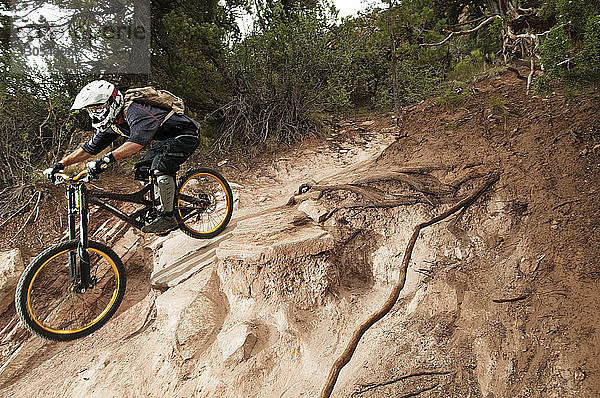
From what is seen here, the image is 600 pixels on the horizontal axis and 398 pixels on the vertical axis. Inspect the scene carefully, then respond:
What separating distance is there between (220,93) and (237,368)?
5.37 m

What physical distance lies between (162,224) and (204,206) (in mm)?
700

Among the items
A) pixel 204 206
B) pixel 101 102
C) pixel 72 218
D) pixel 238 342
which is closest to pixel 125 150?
pixel 101 102

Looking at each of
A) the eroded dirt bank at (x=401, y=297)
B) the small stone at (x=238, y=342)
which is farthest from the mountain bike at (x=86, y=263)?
the small stone at (x=238, y=342)

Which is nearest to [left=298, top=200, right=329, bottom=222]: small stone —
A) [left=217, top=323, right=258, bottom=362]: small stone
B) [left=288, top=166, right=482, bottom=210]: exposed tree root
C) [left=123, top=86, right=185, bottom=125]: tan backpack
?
[left=288, top=166, right=482, bottom=210]: exposed tree root

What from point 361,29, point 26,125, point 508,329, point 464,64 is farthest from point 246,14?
point 508,329

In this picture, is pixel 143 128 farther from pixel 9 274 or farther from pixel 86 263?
pixel 9 274

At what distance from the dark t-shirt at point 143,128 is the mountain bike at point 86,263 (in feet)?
1.24

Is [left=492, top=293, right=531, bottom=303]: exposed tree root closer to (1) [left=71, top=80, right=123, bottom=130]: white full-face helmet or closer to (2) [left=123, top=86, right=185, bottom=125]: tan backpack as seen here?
(2) [left=123, top=86, right=185, bottom=125]: tan backpack

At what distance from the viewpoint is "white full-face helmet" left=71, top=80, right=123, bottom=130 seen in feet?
9.93

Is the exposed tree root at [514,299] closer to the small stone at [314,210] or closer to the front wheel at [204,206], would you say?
the small stone at [314,210]

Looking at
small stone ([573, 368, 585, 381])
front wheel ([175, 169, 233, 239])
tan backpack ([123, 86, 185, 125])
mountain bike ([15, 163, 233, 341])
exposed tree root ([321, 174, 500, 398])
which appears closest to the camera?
small stone ([573, 368, 585, 381])

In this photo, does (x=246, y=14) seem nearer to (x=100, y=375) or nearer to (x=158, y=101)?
(x=158, y=101)

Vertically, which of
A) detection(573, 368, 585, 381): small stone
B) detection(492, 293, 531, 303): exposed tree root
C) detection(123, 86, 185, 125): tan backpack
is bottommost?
detection(573, 368, 585, 381): small stone

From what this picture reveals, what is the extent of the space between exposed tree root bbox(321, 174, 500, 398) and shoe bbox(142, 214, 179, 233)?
1992 mm
